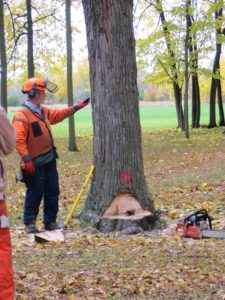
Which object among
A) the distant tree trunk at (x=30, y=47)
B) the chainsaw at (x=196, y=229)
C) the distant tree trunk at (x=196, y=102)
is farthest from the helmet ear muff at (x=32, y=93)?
the distant tree trunk at (x=196, y=102)

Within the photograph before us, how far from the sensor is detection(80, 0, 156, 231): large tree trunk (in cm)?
712

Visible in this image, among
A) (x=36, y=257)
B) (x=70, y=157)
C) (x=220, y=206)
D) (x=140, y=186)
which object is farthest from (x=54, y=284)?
(x=70, y=157)

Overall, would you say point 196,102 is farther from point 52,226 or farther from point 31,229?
point 31,229

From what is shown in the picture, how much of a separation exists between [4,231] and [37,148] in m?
3.11

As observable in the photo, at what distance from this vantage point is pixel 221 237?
21.8ft

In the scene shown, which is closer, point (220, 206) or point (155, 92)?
point (220, 206)

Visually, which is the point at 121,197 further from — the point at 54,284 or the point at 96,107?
the point at 54,284

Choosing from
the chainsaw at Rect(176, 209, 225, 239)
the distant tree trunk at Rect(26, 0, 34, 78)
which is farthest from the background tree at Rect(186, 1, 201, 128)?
the chainsaw at Rect(176, 209, 225, 239)

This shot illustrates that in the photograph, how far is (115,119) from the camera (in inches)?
283

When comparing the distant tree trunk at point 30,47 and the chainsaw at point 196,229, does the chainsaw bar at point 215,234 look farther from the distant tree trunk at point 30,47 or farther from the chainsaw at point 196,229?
the distant tree trunk at point 30,47

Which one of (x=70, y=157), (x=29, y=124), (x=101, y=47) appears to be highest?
(x=101, y=47)

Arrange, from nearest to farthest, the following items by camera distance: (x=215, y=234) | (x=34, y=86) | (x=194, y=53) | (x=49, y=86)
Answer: (x=215, y=234) → (x=34, y=86) → (x=49, y=86) → (x=194, y=53)

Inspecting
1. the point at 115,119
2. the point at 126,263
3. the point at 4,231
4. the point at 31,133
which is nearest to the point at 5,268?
the point at 4,231

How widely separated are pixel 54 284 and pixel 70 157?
1581 centimetres
